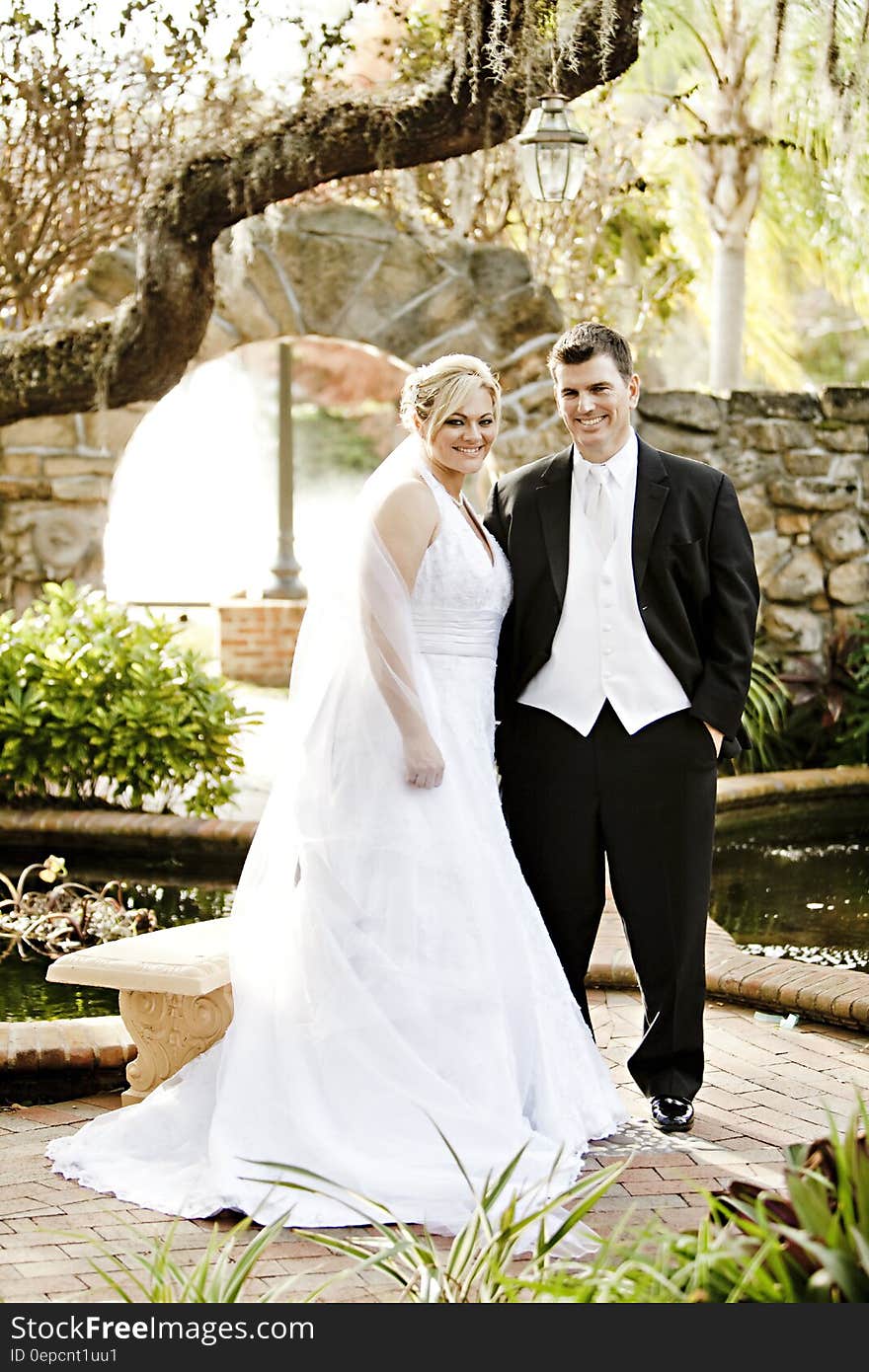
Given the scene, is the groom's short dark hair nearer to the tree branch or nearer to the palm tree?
the tree branch

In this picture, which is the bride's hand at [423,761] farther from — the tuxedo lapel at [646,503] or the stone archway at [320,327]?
the stone archway at [320,327]

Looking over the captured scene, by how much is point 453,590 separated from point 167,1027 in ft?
3.96

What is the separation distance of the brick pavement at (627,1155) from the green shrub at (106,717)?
238 cm

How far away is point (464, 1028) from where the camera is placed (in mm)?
3234

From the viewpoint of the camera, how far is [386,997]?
3229 millimetres

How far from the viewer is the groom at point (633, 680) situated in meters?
3.49

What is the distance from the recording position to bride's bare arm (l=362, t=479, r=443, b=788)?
332cm

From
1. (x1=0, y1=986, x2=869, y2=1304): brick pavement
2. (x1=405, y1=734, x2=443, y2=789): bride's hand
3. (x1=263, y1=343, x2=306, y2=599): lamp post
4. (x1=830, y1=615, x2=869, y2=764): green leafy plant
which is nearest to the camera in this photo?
(x1=0, y1=986, x2=869, y2=1304): brick pavement

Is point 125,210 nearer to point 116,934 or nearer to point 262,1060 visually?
point 116,934

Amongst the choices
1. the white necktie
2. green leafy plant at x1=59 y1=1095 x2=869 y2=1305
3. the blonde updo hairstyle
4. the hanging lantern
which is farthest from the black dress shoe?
the hanging lantern

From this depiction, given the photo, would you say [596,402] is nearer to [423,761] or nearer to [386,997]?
[423,761]

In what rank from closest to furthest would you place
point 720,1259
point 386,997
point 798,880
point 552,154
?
point 720,1259, point 386,997, point 798,880, point 552,154

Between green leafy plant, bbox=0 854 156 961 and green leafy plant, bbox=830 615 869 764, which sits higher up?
green leafy plant, bbox=830 615 869 764

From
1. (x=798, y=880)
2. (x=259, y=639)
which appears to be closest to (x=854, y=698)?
(x=798, y=880)
